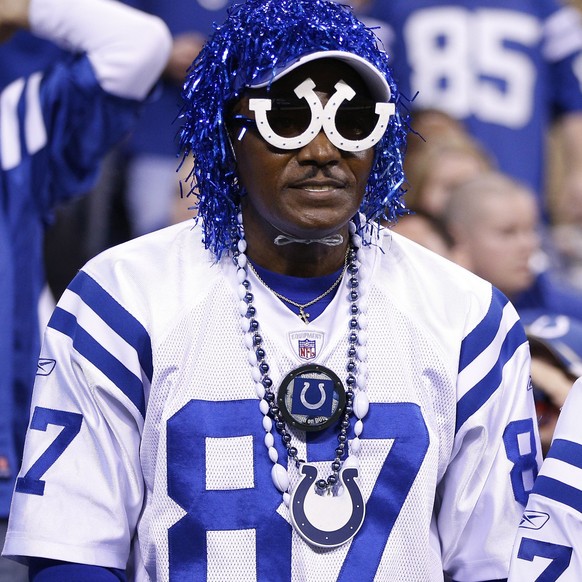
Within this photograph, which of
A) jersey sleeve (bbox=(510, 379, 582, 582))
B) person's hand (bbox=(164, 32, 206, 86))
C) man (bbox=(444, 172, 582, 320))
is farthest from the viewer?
man (bbox=(444, 172, 582, 320))

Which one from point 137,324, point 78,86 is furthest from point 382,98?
point 78,86

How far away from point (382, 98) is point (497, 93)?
7.68 feet

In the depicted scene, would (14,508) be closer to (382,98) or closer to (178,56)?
(382,98)

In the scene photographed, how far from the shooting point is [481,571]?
84.7 inches

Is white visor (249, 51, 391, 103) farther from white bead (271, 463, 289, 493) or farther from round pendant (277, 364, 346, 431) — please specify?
white bead (271, 463, 289, 493)

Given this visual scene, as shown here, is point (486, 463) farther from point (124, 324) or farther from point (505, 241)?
point (505, 241)

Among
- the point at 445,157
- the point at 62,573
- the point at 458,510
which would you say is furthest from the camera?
the point at 445,157

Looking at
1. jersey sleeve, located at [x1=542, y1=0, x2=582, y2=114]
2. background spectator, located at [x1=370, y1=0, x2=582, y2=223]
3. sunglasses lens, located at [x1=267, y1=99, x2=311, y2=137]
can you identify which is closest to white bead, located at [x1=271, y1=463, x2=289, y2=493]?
sunglasses lens, located at [x1=267, y1=99, x2=311, y2=137]

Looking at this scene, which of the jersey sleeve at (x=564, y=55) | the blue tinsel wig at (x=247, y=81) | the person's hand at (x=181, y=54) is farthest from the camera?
the jersey sleeve at (x=564, y=55)

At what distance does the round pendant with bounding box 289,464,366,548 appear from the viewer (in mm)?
2039

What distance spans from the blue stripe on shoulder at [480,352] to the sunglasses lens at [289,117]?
0.49 meters

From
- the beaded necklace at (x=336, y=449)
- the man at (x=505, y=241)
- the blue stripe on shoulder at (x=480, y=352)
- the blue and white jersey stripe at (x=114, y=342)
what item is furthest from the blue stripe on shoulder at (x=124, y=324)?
the man at (x=505, y=241)

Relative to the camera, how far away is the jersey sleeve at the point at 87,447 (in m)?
2.06

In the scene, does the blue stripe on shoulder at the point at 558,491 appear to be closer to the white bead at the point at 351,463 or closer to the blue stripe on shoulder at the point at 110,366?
the white bead at the point at 351,463
